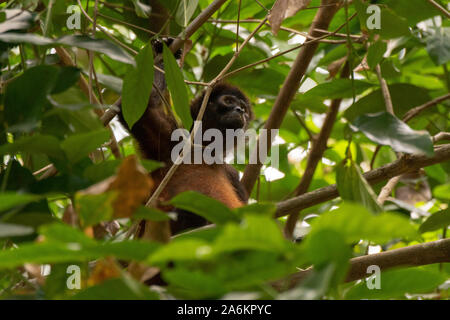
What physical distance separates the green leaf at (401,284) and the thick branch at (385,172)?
1751 mm

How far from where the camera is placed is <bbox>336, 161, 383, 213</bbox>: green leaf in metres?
2.47

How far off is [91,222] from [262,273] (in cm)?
47

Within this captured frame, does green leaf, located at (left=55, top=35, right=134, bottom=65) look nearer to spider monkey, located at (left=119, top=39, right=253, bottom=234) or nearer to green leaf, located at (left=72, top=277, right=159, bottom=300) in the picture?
green leaf, located at (left=72, top=277, right=159, bottom=300)

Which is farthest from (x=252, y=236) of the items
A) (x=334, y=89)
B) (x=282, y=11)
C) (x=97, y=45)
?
(x=334, y=89)

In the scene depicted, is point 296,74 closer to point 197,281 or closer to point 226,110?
point 226,110

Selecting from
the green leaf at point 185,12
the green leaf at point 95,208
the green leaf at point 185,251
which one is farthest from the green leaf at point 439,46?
the green leaf at point 185,251

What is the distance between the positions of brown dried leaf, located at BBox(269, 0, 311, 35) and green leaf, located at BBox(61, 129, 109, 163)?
1349 millimetres

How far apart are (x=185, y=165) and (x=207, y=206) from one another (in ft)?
10.9

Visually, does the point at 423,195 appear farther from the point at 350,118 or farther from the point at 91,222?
the point at 91,222

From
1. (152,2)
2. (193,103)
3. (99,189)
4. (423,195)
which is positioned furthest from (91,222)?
(423,195)

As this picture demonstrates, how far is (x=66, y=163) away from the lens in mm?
1819

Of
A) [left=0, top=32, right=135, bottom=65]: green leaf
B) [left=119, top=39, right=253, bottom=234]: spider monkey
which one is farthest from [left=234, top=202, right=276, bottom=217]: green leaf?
[left=119, top=39, right=253, bottom=234]: spider monkey

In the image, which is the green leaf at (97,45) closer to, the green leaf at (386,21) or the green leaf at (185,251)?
the green leaf at (185,251)

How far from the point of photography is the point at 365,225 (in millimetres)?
1259
